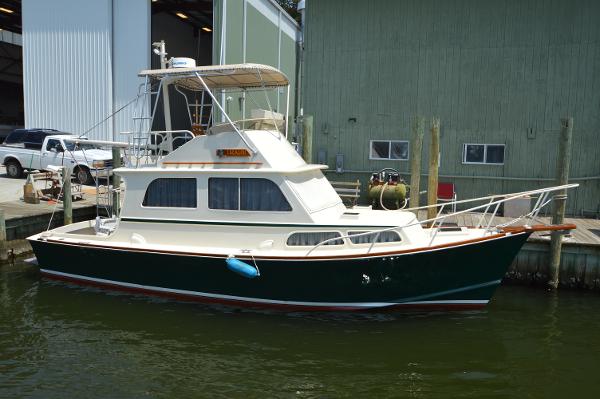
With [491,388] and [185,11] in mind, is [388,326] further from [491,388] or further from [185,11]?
[185,11]

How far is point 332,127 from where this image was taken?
14266 mm

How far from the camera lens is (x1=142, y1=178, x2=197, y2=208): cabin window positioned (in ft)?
27.7

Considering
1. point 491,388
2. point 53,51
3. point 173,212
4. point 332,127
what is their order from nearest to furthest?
point 491,388 → point 173,212 → point 332,127 → point 53,51

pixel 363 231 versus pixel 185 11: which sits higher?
pixel 185 11

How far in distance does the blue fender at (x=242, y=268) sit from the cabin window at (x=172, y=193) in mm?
1440

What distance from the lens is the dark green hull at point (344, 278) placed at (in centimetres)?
739

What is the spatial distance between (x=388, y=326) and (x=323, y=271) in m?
1.32

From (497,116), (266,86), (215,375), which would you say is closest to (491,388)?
(215,375)

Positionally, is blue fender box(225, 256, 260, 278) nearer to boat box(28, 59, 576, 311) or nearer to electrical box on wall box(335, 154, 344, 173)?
boat box(28, 59, 576, 311)

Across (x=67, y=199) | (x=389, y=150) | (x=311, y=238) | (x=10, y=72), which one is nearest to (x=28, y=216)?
(x=67, y=199)

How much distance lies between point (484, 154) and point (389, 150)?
2.55 metres

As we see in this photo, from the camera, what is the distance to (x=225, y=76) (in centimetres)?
898

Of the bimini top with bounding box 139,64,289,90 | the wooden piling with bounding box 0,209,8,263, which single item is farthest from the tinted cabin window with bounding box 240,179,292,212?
the wooden piling with bounding box 0,209,8,263

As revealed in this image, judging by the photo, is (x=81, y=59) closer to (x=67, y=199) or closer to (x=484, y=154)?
(x=67, y=199)
